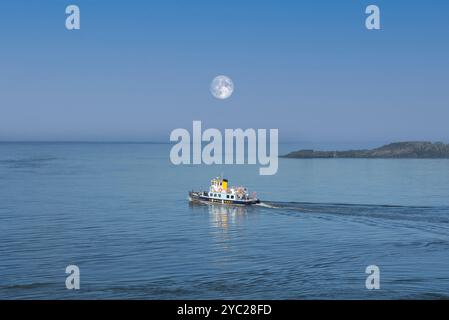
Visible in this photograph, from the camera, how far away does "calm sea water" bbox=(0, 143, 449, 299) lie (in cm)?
3856

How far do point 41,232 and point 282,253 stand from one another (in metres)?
25.5

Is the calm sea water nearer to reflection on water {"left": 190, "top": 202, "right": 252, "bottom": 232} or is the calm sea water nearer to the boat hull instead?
reflection on water {"left": 190, "top": 202, "right": 252, "bottom": 232}

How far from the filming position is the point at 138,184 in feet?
404

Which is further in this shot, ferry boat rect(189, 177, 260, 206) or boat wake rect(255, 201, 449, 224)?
ferry boat rect(189, 177, 260, 206)

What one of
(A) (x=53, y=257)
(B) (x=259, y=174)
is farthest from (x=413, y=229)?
(B) (x=259, y=174)

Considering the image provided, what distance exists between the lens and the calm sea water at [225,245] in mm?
38562

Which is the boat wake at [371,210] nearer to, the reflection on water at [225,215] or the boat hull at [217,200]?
the boat hull at [217,200]

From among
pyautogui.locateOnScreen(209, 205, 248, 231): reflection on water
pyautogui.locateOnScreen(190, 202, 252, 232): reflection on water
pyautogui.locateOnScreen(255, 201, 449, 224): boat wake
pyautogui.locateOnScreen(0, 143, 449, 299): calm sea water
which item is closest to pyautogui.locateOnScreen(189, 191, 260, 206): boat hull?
pyautogui.locateOnScreen(190, 202, 252, 232): reflection on water

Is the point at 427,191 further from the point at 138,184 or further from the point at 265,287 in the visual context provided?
the point at 265,287

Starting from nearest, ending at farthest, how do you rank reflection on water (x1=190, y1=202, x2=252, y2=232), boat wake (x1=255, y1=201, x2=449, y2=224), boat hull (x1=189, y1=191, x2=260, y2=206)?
reflection on water (x1=190, y1=202, x2=252, y2=232) < boat wake (x1=255, y1=201, x2=449, y2=224) < boat hull (x1=189, y1=191, x2=260, y2=206)

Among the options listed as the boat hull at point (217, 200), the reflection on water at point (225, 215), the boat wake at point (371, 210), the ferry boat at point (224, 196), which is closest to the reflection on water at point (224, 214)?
the reflection on water at point (225, 215)

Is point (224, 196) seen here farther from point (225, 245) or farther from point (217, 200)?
point (225, 245)
